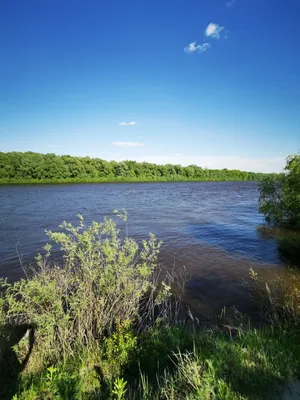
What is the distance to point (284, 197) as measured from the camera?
18516mm

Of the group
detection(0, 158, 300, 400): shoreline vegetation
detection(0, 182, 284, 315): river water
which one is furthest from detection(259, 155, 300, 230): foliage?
detection(0, 158, 300, 400): shoreline vegetation

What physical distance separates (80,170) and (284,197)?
240 ft

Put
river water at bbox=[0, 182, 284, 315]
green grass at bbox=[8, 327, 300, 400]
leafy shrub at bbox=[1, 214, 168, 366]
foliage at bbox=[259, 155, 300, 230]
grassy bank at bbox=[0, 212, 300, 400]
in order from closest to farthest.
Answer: green grass at bbox=[8, 327, 300, 400]
grassy bank at bbox=[0, 212, 300, 400]
leafy shrub at bbox=[1, 214, 168, 366]
river water at bbox=[0, 182, 284, 315]
foliage at bbox=[259, 155, 300, 230]

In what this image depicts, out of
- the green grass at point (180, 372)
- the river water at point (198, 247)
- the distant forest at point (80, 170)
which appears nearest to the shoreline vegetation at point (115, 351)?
the green grass at point (180, 372)

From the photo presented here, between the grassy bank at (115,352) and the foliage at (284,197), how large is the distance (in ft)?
42.4

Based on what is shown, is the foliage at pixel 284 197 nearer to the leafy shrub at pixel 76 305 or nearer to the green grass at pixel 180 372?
the green grass at pixel 180 372

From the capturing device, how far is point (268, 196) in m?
22.5

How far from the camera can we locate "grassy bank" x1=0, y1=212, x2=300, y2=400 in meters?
3.75

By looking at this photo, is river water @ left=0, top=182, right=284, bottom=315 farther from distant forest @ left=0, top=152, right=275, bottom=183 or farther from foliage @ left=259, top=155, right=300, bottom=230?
distant forest @ left=0, top=152, right=275, bottom=183

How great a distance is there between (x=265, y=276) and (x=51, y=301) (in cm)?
987

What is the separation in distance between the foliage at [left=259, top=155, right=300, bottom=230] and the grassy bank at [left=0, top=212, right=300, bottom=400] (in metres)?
12.9

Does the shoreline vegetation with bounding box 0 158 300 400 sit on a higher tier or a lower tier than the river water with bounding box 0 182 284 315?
higher

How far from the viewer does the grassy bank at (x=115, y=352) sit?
375cm

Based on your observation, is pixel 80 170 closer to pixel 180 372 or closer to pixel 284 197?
pixel 284 197
